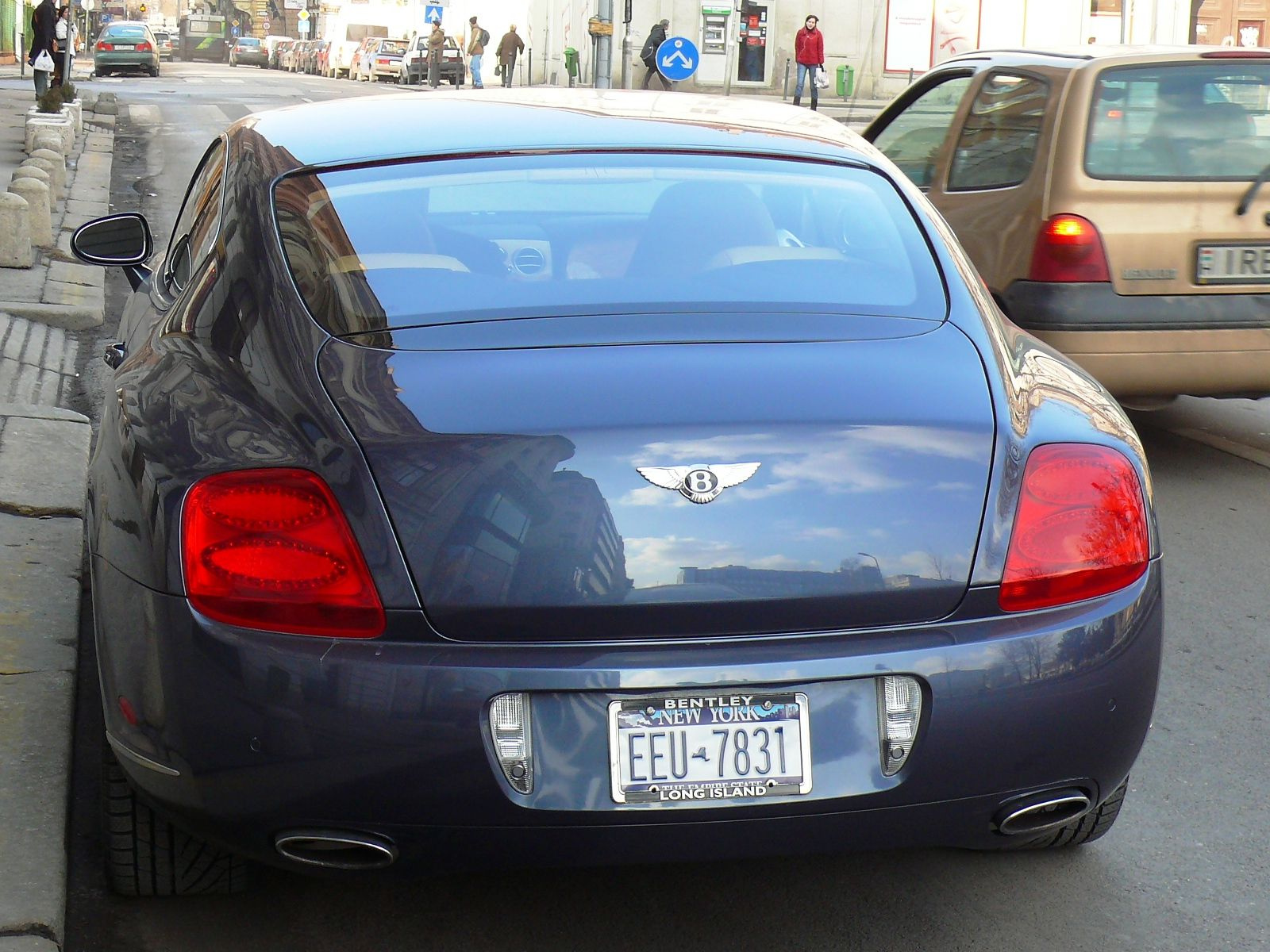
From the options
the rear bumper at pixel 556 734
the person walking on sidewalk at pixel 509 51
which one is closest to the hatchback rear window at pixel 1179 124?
the rear bumper at pixel 556 734

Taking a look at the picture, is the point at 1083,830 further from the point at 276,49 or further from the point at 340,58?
the point at 276,49

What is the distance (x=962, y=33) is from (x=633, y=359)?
4540 centimetres

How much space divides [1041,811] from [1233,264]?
4143 mm

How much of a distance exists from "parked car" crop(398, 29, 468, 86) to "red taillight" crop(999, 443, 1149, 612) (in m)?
46.2

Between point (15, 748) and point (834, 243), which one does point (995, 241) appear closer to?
point (834, 243)

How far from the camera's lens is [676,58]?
829 inches

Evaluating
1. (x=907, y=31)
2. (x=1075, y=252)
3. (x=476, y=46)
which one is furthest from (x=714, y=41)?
(x=1075, y=252)

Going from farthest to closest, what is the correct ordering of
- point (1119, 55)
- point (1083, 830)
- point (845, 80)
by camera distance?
point (845, 80)
point (1119, 55)
point (1083, 830)

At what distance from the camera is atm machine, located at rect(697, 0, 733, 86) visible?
44625mm

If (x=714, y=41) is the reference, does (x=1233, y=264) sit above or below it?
below

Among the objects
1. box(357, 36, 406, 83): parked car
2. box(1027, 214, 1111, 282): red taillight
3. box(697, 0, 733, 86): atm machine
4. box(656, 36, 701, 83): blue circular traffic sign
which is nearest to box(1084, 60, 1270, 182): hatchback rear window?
box(1027, 214, 1111, 282): red taillight

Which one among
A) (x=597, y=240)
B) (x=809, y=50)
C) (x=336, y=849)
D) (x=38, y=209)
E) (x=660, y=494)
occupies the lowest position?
(x=336, y=849)

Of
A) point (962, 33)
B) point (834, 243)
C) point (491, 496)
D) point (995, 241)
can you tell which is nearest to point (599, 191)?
point (834, 243)

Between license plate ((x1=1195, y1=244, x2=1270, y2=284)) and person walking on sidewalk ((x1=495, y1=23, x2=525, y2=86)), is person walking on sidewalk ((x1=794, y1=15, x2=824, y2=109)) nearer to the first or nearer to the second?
person walking on sidewalk ((x1=495, y1=23, x2=525, y2=86))
